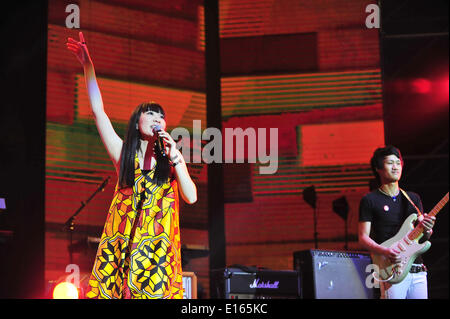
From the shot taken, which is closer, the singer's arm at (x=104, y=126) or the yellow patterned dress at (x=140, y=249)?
the yellow patterned dress at (x=140, y=249)

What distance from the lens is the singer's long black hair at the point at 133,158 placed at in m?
4.04

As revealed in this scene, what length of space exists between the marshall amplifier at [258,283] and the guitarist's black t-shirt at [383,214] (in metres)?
0.85

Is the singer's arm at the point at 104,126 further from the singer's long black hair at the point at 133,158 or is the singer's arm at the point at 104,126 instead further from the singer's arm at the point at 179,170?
the singer's arm at the point at 179,170

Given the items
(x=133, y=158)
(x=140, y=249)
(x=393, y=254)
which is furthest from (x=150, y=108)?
(x=393, y=254)

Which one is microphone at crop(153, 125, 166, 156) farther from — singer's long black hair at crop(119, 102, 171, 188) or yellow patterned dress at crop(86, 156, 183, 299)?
yellow patterned dress at crop(86, 156, 183, 299)

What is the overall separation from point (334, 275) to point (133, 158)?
2020 millimetres

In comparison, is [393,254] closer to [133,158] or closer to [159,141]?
[159,141]

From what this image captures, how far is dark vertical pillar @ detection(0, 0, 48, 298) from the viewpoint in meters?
5.61

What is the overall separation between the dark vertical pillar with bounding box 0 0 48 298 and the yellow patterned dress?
1901mm

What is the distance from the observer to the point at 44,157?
6000 millimetres

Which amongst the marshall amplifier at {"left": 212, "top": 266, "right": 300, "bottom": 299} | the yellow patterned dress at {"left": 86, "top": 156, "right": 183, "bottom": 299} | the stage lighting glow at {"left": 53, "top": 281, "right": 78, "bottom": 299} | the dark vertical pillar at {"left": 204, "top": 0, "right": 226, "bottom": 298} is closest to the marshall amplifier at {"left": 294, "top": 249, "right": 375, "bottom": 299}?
the marshall amplifier at {"left": 212, "top": 266, "right": 300, "bottom": 299}

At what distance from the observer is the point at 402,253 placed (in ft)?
15.3

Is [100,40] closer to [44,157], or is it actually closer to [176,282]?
[44,157]

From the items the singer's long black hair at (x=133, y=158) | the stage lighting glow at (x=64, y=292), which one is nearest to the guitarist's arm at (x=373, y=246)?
the singer's long black hair at (x=133, y=158)
